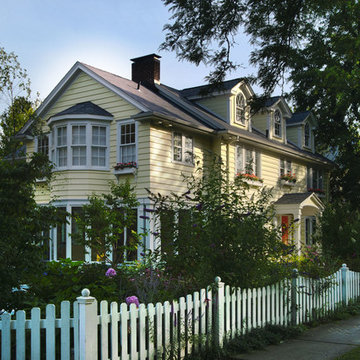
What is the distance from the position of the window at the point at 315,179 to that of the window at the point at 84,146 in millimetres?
13536

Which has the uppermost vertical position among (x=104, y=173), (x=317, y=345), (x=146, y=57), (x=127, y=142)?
(x=146, y=57)

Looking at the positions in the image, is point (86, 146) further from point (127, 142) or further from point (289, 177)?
point (289, 177)

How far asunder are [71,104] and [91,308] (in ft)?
51.8

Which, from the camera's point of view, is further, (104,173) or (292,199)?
(292,199)

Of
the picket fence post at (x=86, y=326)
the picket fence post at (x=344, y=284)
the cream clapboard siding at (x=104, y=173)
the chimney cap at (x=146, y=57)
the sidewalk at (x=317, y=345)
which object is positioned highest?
the chimney cap at (x=146, y=57)

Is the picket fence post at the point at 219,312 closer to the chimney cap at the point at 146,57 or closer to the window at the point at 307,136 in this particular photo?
the chimney cap at the point at 146,57

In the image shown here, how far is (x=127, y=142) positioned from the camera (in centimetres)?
1764

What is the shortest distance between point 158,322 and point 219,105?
56.6ft

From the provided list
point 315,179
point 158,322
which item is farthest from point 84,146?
point 315,179

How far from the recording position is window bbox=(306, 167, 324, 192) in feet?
88.9

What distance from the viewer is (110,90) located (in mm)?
18109

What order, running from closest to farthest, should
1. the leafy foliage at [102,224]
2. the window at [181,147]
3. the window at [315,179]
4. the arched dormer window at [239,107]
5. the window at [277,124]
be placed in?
the leafy foliage at [102,224], the window at [181,147], the arched dormer window at [239,107], the window at [277,124], the window at [315,179]

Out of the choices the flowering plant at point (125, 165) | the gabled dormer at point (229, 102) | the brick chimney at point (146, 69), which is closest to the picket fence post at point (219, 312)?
the flowering plant at point (125, 165)

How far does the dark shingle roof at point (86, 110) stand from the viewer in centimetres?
1777
